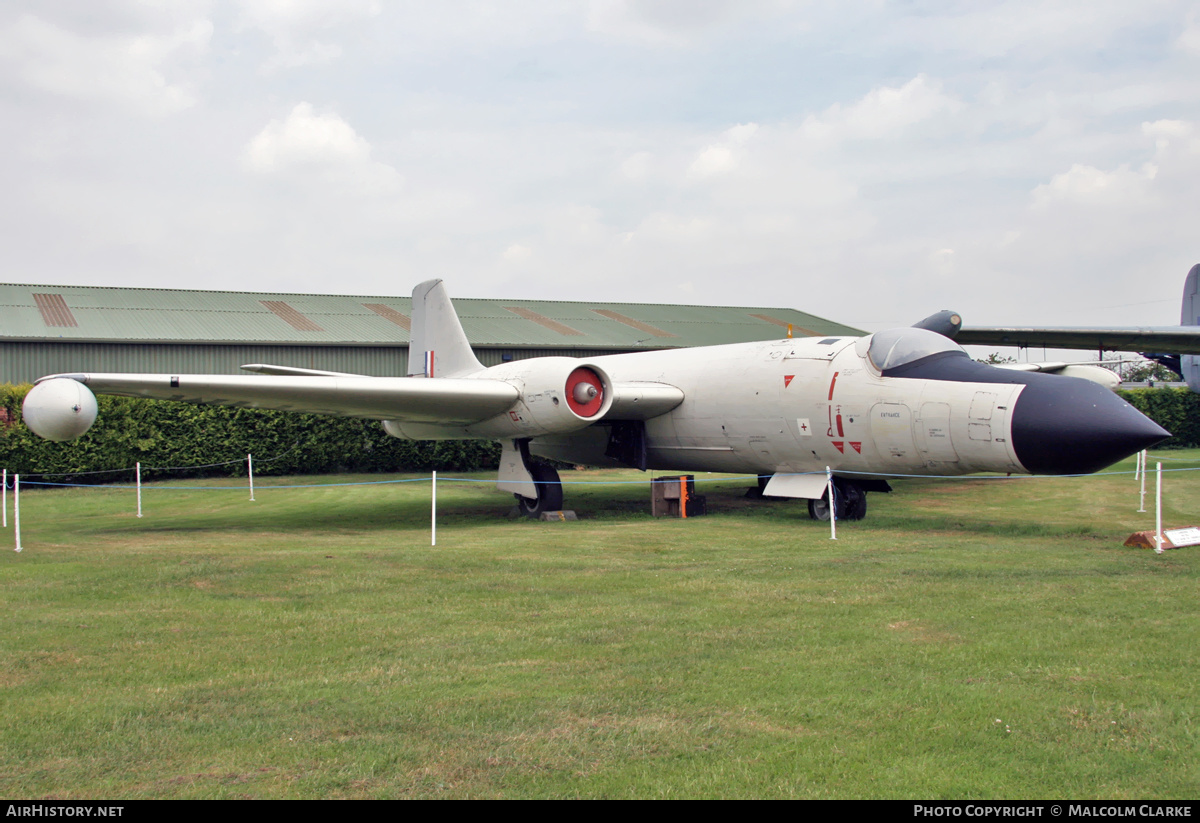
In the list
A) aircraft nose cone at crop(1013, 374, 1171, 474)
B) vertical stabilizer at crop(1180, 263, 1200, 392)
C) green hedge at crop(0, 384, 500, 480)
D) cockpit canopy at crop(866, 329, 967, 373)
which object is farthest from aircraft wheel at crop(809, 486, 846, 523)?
vertical stabilizer at crop(1180, 263, 1200, 392)

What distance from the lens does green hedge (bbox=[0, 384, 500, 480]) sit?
69.2 ft

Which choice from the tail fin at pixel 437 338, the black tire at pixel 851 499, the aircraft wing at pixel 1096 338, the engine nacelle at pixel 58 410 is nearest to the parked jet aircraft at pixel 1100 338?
the aircraft wing at pixel 1096 338

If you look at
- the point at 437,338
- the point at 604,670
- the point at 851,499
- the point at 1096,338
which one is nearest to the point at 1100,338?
the point at 1096,338

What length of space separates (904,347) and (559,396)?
487 centimetres

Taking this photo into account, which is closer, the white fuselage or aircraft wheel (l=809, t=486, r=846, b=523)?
the white fuselage

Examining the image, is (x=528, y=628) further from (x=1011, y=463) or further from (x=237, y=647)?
(x=1011, y=463)

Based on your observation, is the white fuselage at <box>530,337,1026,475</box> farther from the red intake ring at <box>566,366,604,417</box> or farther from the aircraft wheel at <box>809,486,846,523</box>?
the red intake ring at <box>566,366,604,417</box>

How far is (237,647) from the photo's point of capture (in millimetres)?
5973

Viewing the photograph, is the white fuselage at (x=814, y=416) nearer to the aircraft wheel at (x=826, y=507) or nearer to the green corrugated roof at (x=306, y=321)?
the aircraft wheel at (x=826, y=507)

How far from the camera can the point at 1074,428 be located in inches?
397

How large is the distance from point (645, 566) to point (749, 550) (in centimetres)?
156

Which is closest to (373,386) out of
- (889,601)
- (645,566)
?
(645,566)

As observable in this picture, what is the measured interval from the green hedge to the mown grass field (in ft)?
39.3

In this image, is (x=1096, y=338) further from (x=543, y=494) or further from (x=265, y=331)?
(x=265, y=331)
